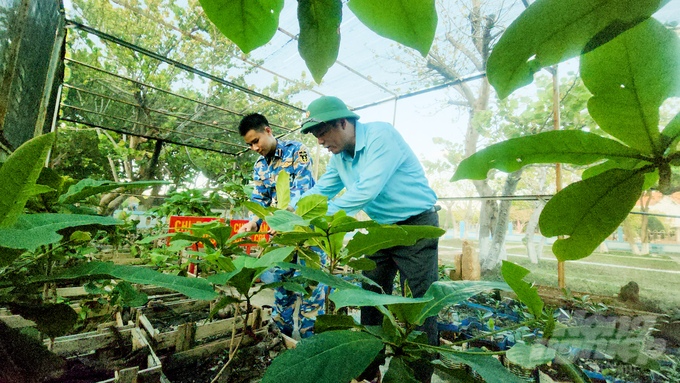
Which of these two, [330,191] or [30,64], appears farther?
[330,191]

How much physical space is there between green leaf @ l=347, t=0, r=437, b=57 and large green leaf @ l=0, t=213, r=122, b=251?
33cm

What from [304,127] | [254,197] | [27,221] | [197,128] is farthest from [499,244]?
[27,221]

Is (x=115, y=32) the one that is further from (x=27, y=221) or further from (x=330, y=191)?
(x=27, y=221)

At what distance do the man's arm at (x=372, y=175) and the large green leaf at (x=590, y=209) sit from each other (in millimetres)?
661

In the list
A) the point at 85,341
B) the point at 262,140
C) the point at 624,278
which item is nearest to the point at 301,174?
the point at 262,140

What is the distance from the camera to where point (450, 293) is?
418 mm

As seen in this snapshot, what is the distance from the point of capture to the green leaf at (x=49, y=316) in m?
0.42

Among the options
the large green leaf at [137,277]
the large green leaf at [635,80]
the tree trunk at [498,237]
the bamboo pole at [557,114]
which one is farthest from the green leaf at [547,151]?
the tree trunk at [498,237]

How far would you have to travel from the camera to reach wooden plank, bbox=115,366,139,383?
64 centimetres

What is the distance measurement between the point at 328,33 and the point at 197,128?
6018 millimetres

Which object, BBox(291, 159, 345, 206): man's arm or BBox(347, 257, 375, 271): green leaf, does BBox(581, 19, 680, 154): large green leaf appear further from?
BBox(291, 159, 345, 206): man's arm

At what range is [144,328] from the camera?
1206mm

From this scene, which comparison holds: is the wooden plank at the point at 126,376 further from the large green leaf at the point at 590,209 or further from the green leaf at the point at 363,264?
the large green leaf at the point at 590,209

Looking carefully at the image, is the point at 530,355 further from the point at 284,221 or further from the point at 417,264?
the point at 417,264
